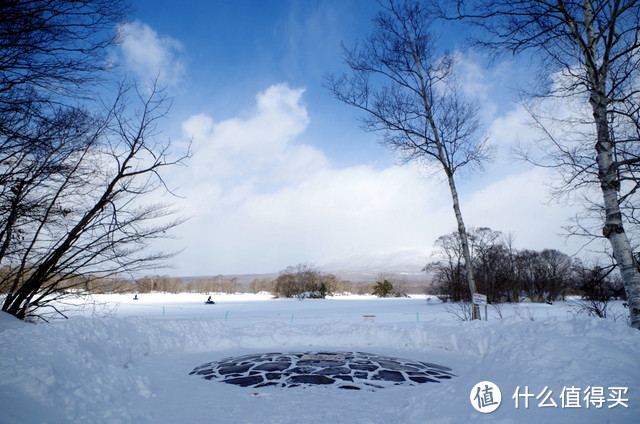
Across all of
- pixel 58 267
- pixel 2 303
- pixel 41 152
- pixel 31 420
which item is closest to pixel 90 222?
pixel 58 267

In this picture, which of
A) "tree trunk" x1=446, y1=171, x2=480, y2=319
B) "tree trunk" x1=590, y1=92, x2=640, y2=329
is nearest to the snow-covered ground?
"tree trunk" x1=590, y1=92, x2=640, y2=329

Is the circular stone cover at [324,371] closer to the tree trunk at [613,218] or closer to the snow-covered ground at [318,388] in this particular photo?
the snow-covered ground at [318,388]

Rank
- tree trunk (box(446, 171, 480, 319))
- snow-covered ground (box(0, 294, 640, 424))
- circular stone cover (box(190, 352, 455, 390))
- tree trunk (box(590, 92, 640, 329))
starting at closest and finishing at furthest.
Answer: snow-covered ground (box(0, 294, 640, 424)) → tree trunk (box(590, 92, 640, 329)) → circular stone cover (box(190, 352, 455, 390)) → tree trunk (box(446, 171, 480, 319))

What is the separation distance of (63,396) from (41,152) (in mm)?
4794

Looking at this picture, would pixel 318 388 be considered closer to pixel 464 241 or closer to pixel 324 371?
pixel 324 371

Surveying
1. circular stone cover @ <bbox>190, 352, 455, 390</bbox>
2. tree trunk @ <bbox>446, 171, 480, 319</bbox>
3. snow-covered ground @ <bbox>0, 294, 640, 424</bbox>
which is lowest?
circular stone cover @ <bbox>190, 352, 455, 390</bbox>

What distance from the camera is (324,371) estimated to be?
5789 millimetres

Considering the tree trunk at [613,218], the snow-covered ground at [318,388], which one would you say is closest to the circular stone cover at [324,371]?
the snow-covered ground at [318,388]

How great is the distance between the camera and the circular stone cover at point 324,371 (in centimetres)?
511

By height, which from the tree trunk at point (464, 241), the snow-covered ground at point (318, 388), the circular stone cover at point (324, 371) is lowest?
the circular stone cover at point (324, 371)

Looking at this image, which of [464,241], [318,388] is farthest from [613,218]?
[318,388]

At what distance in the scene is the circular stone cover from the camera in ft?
16.8

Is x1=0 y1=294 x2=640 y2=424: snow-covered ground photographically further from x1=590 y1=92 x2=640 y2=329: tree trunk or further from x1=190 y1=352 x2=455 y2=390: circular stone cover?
x1=590 y1=92 x2=640 y2=329: tree trunk

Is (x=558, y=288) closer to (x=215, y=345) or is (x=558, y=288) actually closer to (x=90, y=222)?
(x=215, y=345)
